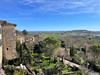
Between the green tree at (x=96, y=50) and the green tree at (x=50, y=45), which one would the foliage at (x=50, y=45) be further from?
the green tree at (x=96, y=50)

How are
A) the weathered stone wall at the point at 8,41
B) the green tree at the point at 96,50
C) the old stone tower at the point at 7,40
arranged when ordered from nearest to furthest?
the old stone tower at the point at 7,40, the weathered stone wall at the point at 8,41, the green tree at the point at 96,50

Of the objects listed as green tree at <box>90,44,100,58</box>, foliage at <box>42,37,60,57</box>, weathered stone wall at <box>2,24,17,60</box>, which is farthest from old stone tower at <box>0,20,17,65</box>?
green tree at <box>90,44,100,58</box>

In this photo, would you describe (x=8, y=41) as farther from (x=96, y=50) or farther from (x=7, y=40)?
(x=96, y=50)

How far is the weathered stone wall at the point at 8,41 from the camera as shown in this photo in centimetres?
1549

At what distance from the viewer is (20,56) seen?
1670 centimetres

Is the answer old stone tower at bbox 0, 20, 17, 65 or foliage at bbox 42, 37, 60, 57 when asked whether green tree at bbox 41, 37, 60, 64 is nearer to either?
foliage at bbox 42, 37, 60, 57

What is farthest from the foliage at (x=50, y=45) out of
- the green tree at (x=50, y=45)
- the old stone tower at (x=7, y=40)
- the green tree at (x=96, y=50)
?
the green tree at (x=96, y=50)

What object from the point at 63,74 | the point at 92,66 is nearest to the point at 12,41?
the point at 63,74

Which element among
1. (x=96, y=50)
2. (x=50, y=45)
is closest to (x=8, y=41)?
(x=50, y=45)

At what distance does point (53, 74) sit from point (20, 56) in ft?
22.2

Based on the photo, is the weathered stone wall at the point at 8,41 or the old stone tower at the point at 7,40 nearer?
the old stone tower at the point at 7,40

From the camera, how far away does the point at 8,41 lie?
15.8m

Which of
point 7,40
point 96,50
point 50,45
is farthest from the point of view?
point 96,50

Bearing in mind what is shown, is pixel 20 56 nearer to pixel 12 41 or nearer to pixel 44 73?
pixel 12 41
